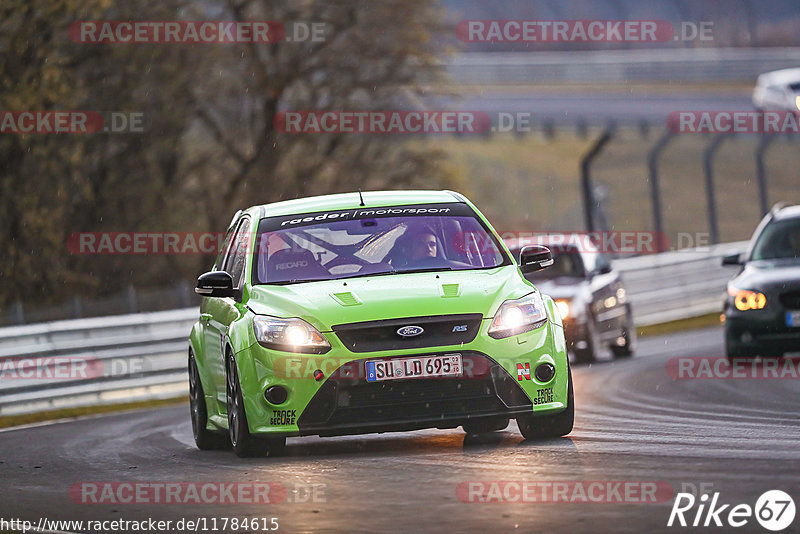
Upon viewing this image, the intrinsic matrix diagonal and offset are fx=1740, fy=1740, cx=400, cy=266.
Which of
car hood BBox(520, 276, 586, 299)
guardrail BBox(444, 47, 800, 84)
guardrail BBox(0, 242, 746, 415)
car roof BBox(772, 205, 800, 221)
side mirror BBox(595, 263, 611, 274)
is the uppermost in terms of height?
guardrail BBox(444, 47, 800, 84)

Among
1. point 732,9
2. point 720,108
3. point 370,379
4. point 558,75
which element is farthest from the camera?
point 732,9

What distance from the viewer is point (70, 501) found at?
8.88m

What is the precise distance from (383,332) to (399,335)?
0.30ft

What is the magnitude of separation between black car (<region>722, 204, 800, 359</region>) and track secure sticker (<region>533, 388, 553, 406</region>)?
6.67 m

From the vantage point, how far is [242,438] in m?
10.3

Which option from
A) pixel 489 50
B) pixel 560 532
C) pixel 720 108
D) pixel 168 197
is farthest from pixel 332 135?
pixel 489 50

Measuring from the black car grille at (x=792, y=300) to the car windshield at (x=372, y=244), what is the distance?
5.86m

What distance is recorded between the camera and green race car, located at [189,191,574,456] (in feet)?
32.0

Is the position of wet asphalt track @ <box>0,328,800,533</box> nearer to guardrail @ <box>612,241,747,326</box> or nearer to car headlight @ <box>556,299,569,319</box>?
car headlight @ <box>556,299,569,319</box>

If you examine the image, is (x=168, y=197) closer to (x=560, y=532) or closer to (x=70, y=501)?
(x=70, y=501)

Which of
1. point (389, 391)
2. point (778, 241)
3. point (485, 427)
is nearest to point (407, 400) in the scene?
point (389, 391)

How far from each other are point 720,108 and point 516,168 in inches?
1383

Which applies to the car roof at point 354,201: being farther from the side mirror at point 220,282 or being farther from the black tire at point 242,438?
the black tire at point 242,438

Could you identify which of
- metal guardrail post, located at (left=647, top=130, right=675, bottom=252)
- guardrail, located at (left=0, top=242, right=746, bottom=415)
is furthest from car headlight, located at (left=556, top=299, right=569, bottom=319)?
metal guardrail post, located at (left=647, top=130, right=675, bottom=252)
